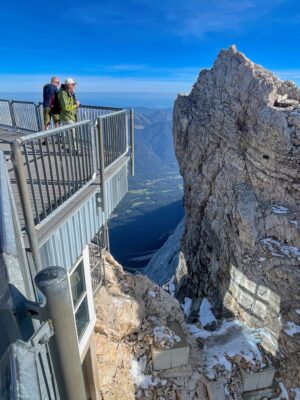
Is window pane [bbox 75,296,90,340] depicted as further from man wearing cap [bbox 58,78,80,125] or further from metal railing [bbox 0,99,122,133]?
metal railing [bbox 0,99,122,133]

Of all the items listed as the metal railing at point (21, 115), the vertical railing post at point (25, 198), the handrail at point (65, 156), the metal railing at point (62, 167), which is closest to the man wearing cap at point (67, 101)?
the handrail at point (65, 156)

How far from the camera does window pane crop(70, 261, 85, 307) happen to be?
6.10 meters

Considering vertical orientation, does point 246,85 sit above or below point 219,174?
above

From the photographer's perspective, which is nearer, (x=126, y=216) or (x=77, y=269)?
(x=77, y=269)

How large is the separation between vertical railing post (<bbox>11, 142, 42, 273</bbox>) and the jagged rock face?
46.3 feet

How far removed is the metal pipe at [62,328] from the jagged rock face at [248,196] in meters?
14.6

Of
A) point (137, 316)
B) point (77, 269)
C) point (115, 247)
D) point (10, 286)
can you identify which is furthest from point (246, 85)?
point (115, 247)

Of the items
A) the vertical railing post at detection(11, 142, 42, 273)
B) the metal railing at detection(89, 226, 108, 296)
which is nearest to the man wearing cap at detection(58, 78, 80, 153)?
the metal railing at detection(89, 226, 108, 296)

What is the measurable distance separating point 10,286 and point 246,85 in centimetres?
2108

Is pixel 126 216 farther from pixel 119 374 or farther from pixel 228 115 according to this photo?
pixel 119 374

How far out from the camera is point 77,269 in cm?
628

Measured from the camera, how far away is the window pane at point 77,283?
6098 mm

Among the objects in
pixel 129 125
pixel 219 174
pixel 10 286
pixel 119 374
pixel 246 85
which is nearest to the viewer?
pixel 10 286

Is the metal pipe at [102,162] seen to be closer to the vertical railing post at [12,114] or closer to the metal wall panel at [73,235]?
the metal wall panel at [73,235]
